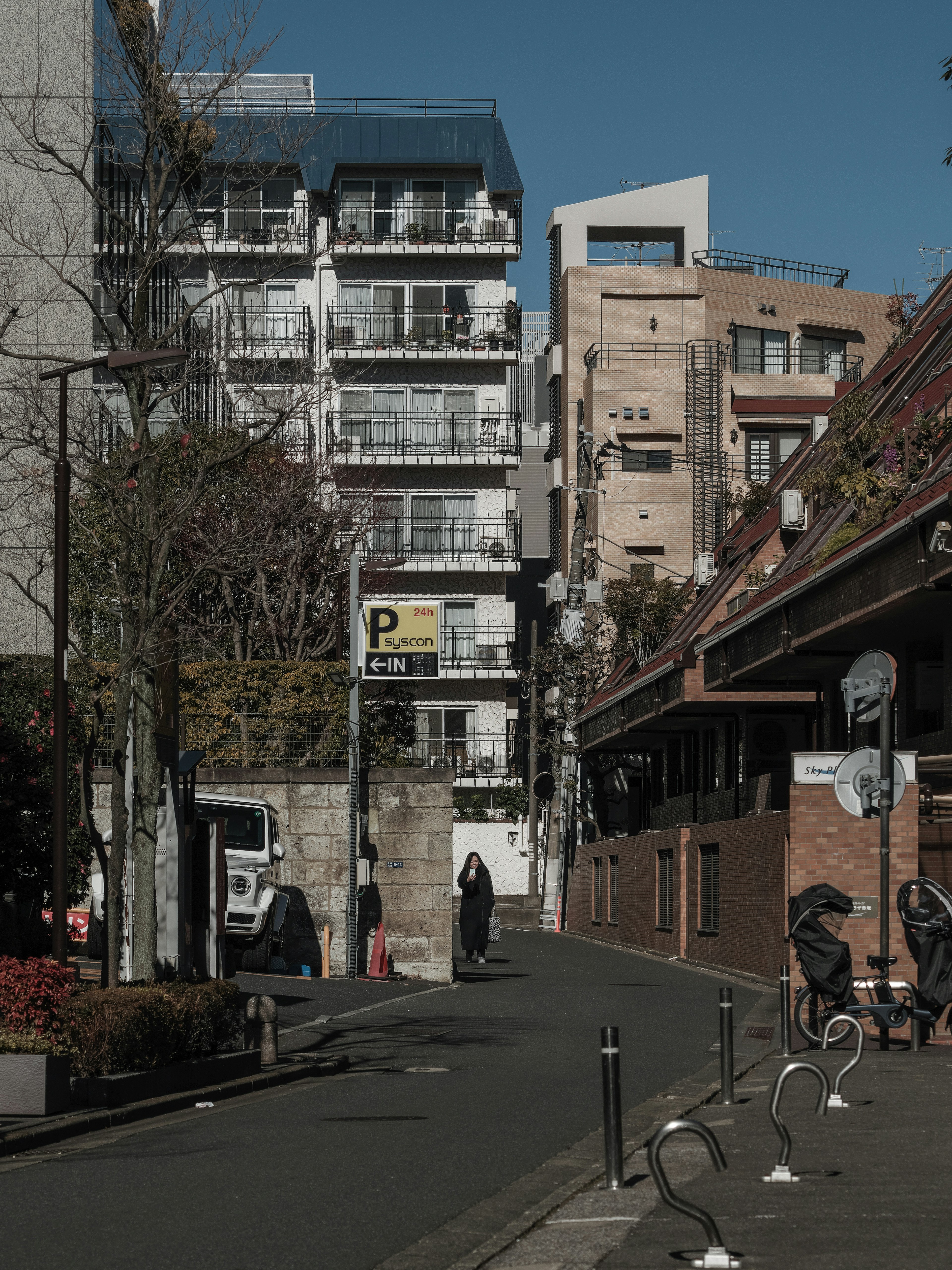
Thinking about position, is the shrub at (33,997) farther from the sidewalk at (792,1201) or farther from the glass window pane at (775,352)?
the glass window pane at (775,352)

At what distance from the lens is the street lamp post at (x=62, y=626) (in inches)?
537

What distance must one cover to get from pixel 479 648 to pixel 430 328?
37.2 feet

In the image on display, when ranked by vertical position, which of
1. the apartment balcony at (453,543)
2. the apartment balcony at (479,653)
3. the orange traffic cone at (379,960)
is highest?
the apartment balcony at (453,543)

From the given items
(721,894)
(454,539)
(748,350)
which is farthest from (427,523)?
(721,894)

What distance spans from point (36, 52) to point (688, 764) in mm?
22006

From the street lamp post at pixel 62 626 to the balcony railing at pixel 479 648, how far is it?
140 feet

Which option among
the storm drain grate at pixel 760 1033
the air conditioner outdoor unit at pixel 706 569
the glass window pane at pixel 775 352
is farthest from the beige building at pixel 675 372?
the storm drain grate at pixel 760 1033

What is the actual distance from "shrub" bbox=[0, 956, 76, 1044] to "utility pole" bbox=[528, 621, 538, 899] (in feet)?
123

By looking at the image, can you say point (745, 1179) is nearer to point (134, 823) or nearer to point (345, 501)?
point (134, 823)

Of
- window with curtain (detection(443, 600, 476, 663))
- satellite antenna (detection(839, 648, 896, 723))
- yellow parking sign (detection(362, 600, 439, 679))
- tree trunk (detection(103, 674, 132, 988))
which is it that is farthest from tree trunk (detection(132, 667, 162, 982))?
window with curtain (detection(443, 600, 476, 663))

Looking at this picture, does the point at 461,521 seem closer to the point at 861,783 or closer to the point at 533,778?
the point at 533,778

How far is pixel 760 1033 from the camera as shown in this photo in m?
17.4

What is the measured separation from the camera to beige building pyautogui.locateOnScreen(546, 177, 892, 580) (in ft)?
196

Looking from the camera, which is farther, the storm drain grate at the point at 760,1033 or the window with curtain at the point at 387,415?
the window with curtain at the point at 387,415
